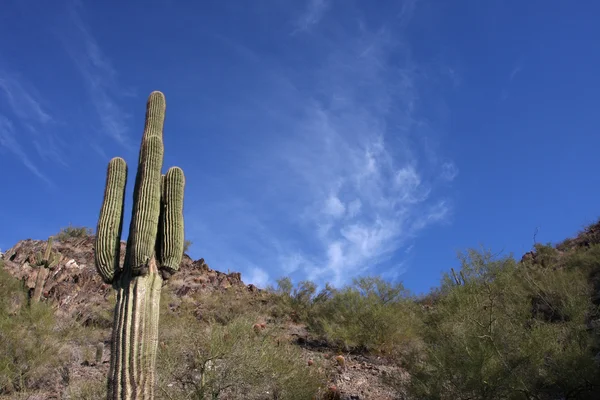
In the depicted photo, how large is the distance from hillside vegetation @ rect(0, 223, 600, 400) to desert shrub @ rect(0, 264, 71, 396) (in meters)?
0.03

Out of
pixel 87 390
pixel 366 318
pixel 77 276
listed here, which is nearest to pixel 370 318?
pixel 366 318

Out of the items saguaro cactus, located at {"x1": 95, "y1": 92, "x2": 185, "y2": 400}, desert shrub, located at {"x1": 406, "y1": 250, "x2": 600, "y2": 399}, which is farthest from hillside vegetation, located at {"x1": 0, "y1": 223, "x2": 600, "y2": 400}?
saguaro cactus, located at {"x1": 95, "y1": 92, "x2": 185, "y2": 400}

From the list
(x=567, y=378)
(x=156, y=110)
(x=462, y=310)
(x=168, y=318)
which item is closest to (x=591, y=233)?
(x=462, y=310)

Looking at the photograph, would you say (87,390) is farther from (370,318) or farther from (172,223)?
(370,318)

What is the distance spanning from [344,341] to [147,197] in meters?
7.51

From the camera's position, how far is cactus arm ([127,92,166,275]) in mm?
6627

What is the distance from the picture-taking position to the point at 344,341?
1279 centimetres

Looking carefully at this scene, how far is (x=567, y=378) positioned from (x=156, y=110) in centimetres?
777

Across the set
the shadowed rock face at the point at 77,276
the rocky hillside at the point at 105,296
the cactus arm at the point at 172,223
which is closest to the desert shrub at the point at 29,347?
the rocky hillside at the point at 105,296

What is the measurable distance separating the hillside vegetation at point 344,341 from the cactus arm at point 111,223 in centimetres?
240

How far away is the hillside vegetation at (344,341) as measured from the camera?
7.84 metres

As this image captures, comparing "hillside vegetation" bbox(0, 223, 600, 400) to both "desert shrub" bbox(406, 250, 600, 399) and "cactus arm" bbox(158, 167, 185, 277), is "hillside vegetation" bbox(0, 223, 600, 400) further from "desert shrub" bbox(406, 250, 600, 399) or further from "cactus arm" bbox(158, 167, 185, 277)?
"cactus arm" bbox(158, 167, 185, 277)

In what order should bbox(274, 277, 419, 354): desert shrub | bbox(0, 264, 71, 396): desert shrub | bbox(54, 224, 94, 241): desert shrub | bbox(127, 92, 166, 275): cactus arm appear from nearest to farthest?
bbox(127, 92, 166, 275): cactus arm, bbox(0, 264, 71, 396): desert shrub, bbox(274, 277, 419, 354): desert shrub, bbox(54, 224, 94, 241): desert shrub

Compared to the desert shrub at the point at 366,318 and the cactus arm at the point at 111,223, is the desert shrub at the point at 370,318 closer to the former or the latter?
the desert shrub at the point at 366,318
